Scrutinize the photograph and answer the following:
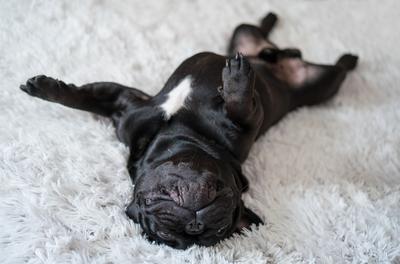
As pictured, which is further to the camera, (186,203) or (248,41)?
(248,41)

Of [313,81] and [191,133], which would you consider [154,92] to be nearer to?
[191,133]

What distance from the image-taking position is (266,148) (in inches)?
89.7

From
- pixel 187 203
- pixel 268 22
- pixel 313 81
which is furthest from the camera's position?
pixel 268 22

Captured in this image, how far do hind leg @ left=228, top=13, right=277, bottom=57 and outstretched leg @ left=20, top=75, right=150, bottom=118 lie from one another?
0.75 meters

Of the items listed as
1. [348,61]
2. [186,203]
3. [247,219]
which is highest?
[348,61]

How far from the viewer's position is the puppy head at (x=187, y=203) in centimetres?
159

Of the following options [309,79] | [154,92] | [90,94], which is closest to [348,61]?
[309,79]

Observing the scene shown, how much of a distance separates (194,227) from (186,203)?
0.30ft

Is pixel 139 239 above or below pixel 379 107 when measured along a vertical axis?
below

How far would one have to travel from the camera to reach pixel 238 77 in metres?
1.83

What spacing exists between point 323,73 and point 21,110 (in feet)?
5.06

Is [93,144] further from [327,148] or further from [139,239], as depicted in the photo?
[327,148]

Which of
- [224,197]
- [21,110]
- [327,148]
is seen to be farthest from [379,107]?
[21,110]

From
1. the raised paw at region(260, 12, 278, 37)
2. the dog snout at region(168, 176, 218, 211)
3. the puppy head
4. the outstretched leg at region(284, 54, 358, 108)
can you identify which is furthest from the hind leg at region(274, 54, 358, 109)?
the dog snout at region(168, 176, 218, 211)
